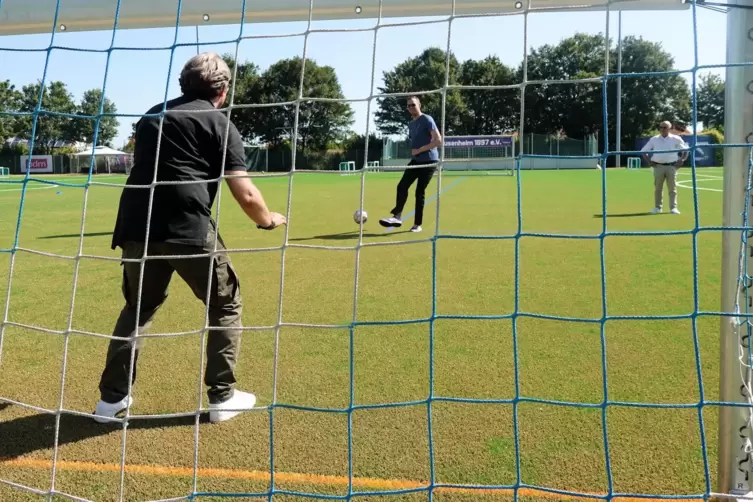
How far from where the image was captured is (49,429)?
10.2ft

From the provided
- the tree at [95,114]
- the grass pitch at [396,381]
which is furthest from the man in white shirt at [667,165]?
the tree at [95,114]

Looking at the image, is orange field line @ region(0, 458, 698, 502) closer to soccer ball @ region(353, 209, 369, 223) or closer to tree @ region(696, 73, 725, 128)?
soccer ball @ region(353, 209, 369, 223)

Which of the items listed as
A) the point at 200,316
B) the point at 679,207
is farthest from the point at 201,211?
the point at 679,207

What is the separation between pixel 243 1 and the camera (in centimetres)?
311

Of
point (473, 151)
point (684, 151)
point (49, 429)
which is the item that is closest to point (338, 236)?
point (49, 429)

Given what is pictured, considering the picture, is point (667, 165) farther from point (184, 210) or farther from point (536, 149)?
point (536, 149)

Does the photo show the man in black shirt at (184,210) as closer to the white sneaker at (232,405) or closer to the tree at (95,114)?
the white sneaker at (232,405)

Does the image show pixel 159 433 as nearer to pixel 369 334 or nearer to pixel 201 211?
pixel 201 211

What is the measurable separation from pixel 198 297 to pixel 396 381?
1.16 meters

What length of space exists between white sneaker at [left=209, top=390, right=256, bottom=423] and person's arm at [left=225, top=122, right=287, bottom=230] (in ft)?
2.94

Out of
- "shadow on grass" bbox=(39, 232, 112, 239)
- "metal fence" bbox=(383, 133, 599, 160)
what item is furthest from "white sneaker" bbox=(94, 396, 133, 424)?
"metal fence" bbox=(383, 133, 599, 160)

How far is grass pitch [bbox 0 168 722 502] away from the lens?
2.62 metres

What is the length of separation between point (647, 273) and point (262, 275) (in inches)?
143

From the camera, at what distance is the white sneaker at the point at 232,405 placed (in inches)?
124
